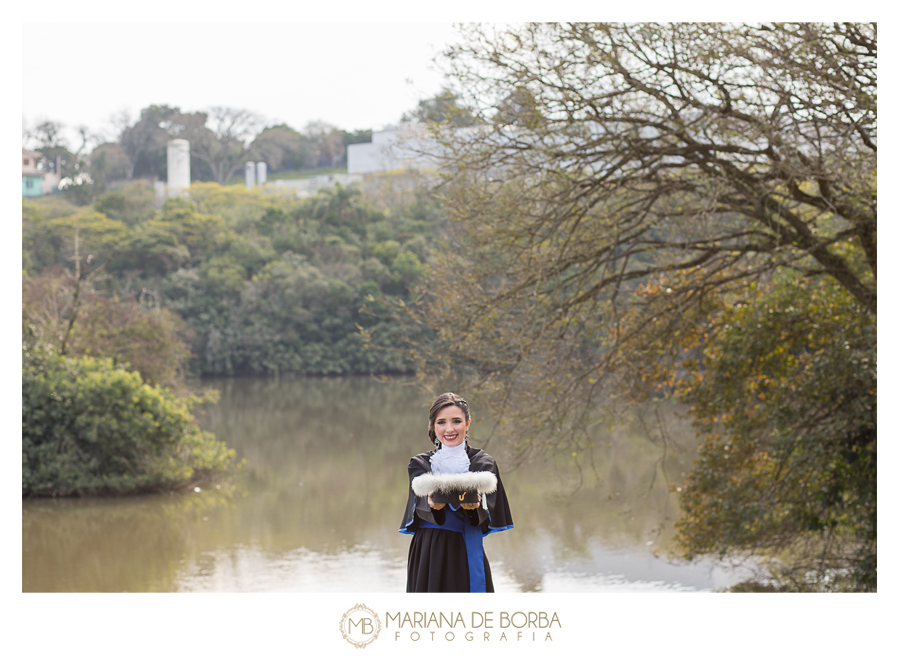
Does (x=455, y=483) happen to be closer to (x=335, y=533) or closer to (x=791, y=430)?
(x=791, y=430)

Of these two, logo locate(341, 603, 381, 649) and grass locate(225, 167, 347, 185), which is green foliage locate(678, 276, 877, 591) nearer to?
logo locate(341, 603, 381, 649)

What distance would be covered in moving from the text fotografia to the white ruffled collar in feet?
2.58

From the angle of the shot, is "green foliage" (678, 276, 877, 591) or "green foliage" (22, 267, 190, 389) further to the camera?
"green foliage" (22, 267, 190, 389)

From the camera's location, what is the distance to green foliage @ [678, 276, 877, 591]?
16.9 feet

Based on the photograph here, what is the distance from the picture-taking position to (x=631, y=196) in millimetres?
5348

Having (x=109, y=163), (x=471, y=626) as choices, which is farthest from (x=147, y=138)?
(x=471, y=626)

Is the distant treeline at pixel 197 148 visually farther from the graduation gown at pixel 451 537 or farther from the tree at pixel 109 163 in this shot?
the graduation gown at pixel 451 537

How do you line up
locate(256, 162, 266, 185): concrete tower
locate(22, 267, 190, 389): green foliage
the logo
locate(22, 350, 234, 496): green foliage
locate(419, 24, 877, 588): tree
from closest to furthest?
the logo → locate(419, 24, 877, 588): tree → locate(22, 350, 234, 496): green foliage → locate(22, 267, 190, 389): green foliage → locate(256, 162, 266, 185): concrete tower

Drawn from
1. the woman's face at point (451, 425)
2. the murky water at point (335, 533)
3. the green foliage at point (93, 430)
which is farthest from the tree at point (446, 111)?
the green foliage at point (93, 430)

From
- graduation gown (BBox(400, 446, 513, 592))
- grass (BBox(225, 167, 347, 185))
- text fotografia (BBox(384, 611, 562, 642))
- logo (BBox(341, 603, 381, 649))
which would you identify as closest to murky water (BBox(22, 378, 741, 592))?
text fotografia (BBox(384, 611, 562, 642))

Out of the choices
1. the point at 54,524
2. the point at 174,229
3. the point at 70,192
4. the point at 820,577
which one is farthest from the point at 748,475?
the point at 70,192

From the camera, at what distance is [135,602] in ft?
11.7

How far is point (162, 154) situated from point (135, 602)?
108ft

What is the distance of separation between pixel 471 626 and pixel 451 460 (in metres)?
0.96
